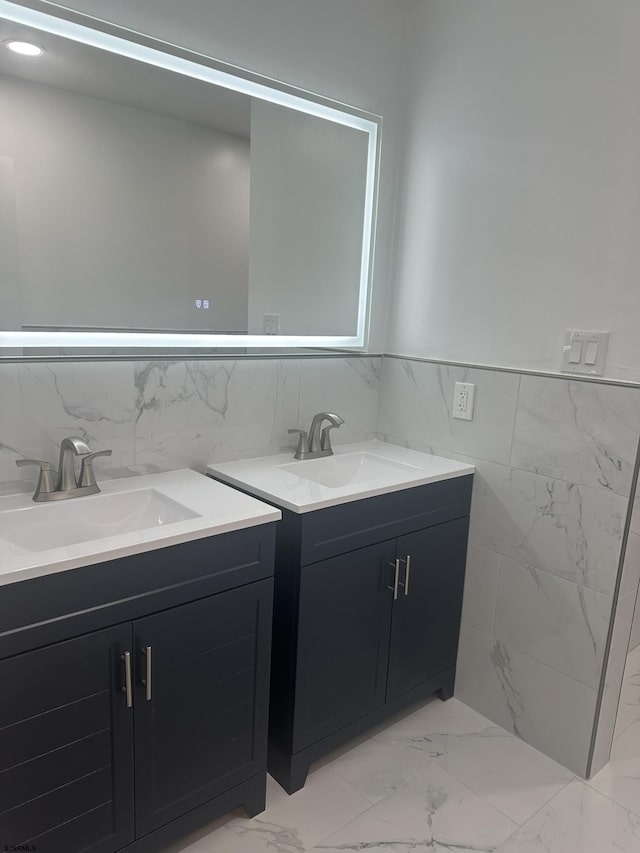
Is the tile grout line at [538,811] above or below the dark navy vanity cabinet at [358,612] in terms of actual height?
below

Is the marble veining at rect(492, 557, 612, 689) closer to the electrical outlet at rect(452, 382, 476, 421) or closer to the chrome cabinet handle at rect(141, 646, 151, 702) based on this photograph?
the electrical outlet at rect(452, 382, 476, 421)

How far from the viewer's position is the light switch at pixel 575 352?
181 cm

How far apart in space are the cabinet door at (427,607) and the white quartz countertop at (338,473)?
19cm

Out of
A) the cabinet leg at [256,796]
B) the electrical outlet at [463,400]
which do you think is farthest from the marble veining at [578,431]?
the cabinet leg at [256,796]

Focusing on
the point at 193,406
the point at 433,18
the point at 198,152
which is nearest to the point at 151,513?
the point at 193,406

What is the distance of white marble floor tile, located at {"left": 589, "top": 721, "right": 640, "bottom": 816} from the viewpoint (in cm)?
182

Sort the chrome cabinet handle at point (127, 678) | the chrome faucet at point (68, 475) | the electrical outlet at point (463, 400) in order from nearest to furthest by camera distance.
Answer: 1. the chrome cabinet handle at point (127, 678)
2. the chrome faucet at point (68, 475)
3. the electrical outlet at point (463, 400)

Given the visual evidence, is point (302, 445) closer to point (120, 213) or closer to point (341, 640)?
point (341, 640)

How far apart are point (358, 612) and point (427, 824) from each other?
595mm

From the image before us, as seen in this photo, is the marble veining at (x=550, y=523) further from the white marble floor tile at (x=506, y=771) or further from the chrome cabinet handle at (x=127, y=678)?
the chrome cabinet handle at (x=127, y=678)

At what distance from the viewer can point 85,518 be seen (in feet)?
5.24

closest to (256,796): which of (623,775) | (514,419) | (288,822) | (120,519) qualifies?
(288,822)

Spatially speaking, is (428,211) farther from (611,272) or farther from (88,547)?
(88,547)

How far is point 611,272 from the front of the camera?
5.67 feet
